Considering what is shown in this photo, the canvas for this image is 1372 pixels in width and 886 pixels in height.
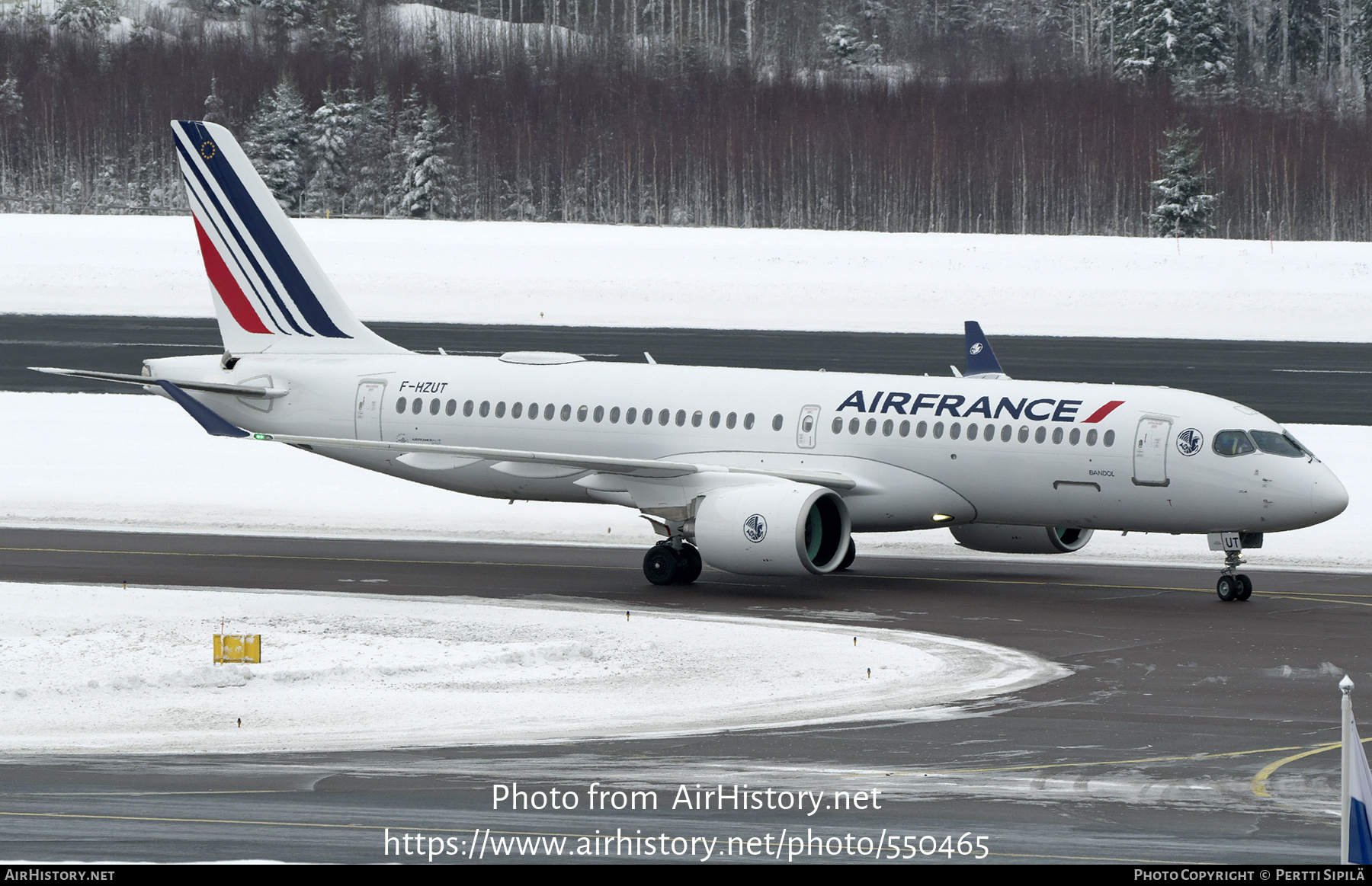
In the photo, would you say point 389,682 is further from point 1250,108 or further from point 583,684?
point 1250,108

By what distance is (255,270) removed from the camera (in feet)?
120

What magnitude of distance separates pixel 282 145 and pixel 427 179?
10118mm

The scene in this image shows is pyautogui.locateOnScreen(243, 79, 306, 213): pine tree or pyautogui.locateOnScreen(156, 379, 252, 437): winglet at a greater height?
pyautogui.locateOnScreen(243, 79, 306, 213): pine tree

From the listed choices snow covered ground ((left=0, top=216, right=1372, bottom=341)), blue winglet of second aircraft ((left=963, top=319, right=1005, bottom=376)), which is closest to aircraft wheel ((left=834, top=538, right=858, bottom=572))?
blue winglet of second aircraft ((left=963, top=319, right=1005, bottom=376))

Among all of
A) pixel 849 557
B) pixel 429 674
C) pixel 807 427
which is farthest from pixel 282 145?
pixel 429 674

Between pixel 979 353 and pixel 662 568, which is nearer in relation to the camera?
pixel 662 568

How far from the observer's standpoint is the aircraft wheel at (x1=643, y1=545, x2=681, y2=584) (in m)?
30.8

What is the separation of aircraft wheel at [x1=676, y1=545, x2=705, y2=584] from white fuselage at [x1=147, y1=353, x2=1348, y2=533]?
4.38 ft

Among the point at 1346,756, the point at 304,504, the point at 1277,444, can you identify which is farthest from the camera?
the point at 304,504

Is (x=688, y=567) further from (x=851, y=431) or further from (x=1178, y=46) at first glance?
(x=1178, y=46)

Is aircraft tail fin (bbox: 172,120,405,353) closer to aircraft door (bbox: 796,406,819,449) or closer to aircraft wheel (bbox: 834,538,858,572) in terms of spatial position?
aircraft door (bbox: 796,406,819,449)

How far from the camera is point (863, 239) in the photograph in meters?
80.9

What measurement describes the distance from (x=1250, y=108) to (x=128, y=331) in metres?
88.7

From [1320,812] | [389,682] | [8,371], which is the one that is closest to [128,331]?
[8,371]
